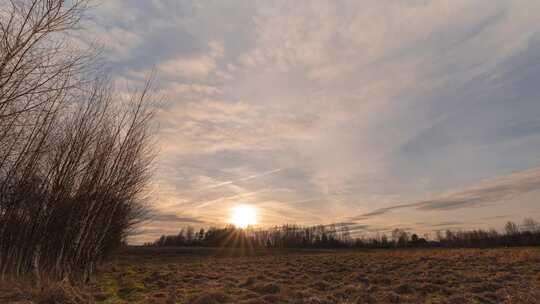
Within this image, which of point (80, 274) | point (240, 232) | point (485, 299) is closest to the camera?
point (485, 299)

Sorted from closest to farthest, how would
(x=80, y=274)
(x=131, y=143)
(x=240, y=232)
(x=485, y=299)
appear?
(x=485, y=299)
(x=131, y=143)
(x=80, y=274)
(x=240, y=232)

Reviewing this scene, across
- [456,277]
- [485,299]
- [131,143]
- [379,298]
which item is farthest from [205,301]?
[456,277]

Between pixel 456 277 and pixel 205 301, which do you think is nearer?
pixel 205 301

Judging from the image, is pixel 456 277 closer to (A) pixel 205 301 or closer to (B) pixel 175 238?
(A) pixel 205 301

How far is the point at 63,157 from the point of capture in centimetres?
820

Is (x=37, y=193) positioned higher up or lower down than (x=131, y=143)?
lower down

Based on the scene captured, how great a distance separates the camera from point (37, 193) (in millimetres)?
8234

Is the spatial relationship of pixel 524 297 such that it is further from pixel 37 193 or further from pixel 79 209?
pixel 37 193

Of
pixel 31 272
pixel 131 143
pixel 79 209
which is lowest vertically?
pixel 31 272

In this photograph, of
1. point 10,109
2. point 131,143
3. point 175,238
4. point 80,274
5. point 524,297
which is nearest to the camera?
point 10,109

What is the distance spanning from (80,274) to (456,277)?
1342 cm

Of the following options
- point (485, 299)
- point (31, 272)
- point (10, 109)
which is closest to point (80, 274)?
point (31, 272)

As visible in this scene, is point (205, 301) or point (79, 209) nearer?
point (205, 301)

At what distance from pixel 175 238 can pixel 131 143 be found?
332 ft
